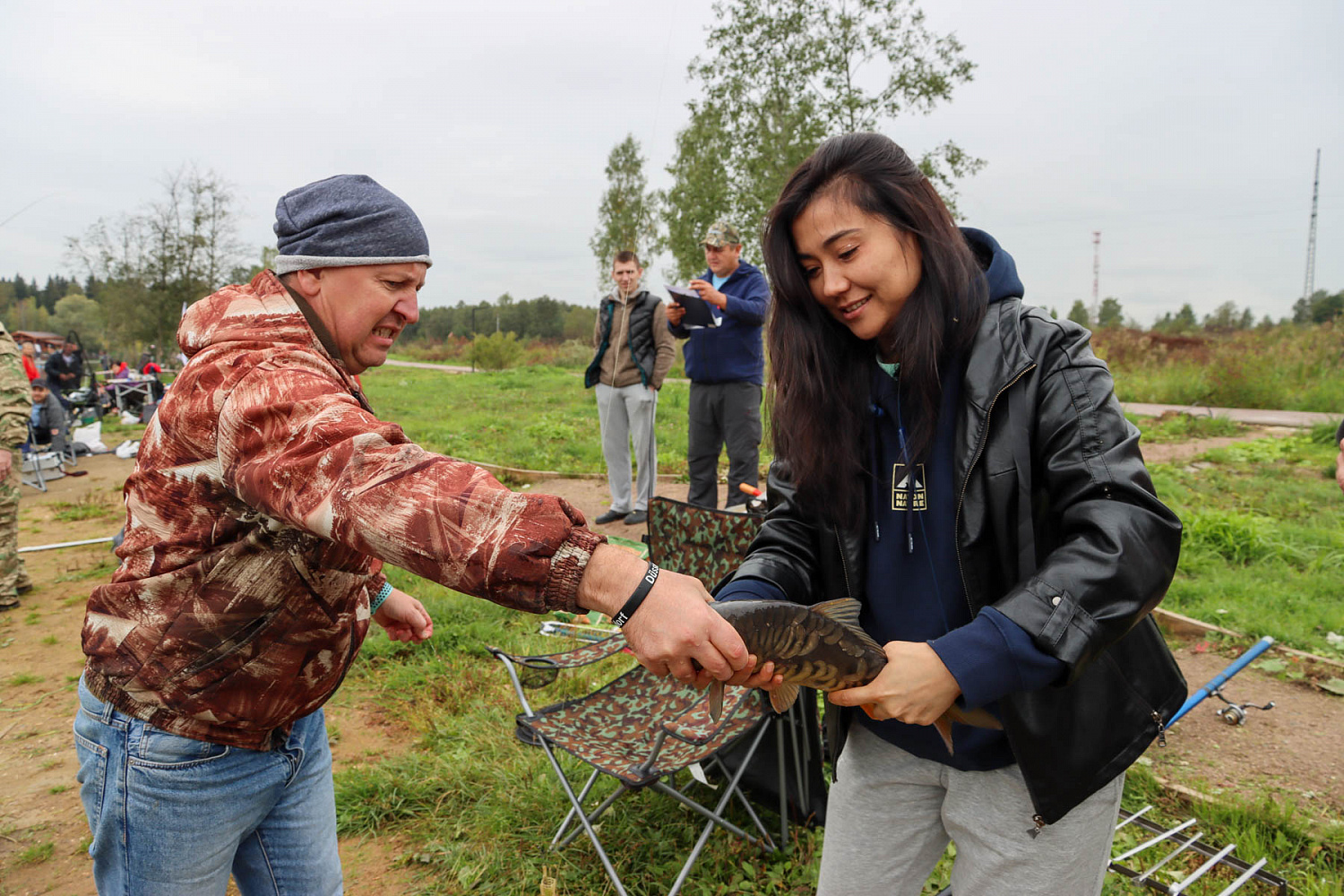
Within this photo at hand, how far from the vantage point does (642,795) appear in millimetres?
3838

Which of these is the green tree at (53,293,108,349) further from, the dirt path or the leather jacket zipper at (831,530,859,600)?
the leather jacket zipper at (831,530,859,600)

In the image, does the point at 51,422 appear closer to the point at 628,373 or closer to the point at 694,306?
the point at 628,373

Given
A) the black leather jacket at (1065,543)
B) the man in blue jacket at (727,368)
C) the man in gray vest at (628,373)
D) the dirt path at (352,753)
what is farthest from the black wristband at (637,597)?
the man in gray vest at (628,373)

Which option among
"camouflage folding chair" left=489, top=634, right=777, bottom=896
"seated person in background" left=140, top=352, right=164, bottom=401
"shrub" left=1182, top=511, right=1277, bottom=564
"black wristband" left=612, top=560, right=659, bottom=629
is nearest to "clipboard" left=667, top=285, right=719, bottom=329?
"camouflage folding chair" left=489, top=634, right=777, bottom=896

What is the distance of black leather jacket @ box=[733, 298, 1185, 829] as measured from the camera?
60.8 inches

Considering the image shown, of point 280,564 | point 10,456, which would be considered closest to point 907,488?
point 280,564

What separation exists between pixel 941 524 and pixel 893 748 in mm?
613

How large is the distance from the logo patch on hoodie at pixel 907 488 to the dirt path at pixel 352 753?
289 cm

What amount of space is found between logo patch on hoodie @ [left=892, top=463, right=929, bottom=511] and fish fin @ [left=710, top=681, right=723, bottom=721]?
620 mm

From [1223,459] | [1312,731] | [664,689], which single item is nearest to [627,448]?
[664,689]

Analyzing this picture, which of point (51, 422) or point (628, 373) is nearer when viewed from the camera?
point (628, 373)

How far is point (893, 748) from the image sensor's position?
6.59 ft

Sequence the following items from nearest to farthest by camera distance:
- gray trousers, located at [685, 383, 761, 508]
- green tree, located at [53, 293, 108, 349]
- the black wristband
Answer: the black wristband < gray trousers, located at [685, 383, 761, 508] < green tree, located at [53, 293, 108, 349]

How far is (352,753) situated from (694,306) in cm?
463
